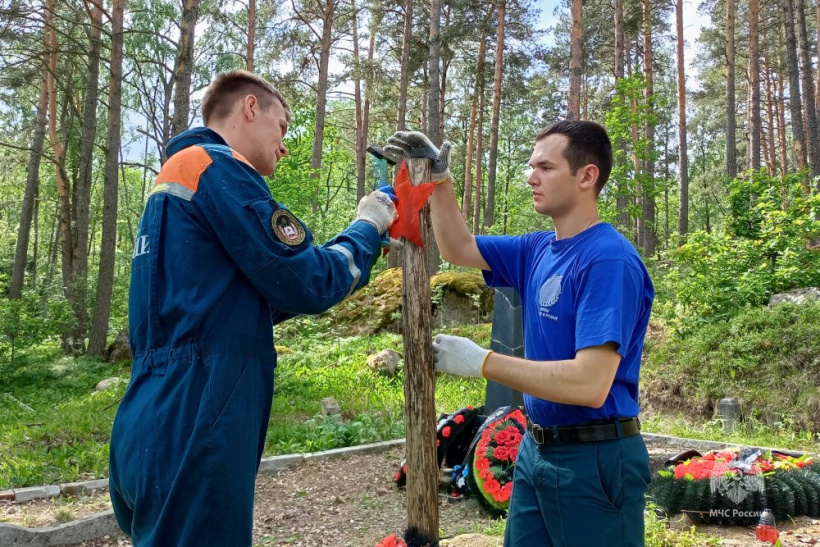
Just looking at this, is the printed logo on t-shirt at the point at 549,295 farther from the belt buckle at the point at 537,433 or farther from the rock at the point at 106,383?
the rock at the point at 106,383

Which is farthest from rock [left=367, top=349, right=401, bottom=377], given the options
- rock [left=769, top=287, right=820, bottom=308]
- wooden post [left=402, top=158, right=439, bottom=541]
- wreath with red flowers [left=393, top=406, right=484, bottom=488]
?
wooden post [left=402, top=158, right=439, bottom=541]

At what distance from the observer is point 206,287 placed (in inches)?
74.5

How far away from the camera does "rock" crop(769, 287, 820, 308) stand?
Result: 9.07 m

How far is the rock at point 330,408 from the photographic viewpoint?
7.57 meters

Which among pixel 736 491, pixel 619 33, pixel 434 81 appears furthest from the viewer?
pixel 619 33

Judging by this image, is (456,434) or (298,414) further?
(298,414)

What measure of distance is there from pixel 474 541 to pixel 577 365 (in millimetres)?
2259

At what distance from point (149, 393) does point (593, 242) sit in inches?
59.7

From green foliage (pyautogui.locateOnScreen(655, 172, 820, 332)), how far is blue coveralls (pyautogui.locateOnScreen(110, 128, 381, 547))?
29.7 ft

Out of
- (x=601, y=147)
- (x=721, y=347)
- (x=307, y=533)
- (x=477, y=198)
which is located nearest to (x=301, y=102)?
(x=477, y=198)

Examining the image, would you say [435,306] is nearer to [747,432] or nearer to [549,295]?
[747,432]

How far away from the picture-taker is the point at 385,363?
9.75 meters

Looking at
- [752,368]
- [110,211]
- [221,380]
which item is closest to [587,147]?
[221,380]

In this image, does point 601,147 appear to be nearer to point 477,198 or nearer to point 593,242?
point 593,242
